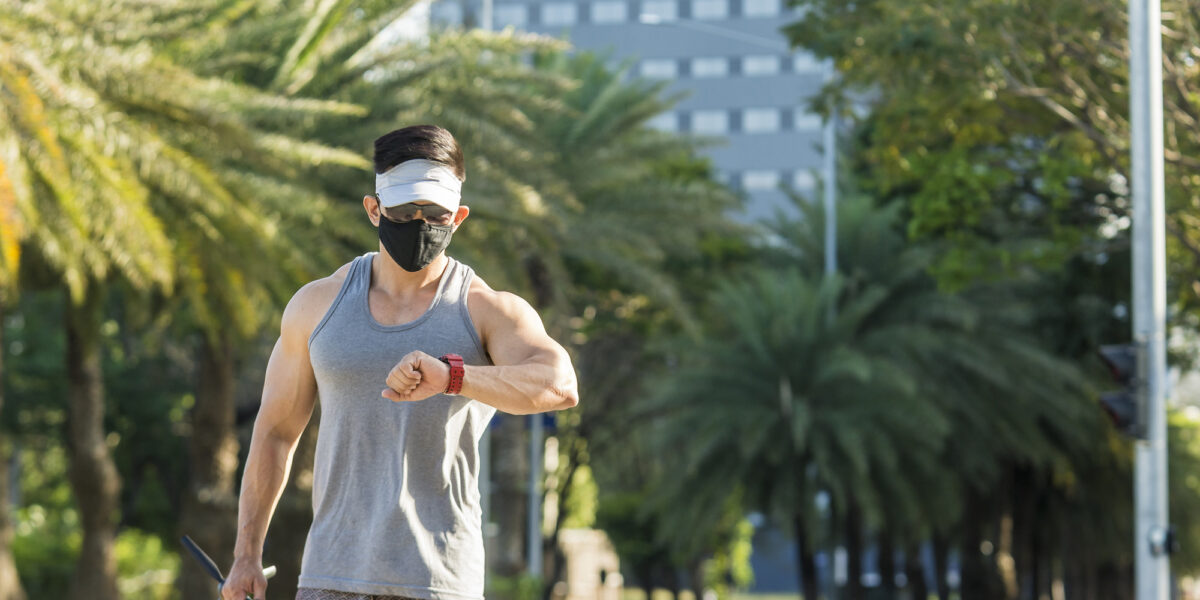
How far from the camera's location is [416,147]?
11.3 feet

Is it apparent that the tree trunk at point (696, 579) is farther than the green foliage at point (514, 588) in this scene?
Yes

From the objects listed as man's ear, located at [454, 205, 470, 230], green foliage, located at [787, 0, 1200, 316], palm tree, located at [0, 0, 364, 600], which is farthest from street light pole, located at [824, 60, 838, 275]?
man's ear, located at [454, 205, 470, 230]

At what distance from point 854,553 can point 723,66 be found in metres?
→ 66.3

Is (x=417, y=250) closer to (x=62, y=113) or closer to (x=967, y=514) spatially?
(x=62, y=113)

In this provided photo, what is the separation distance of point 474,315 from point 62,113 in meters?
7.80

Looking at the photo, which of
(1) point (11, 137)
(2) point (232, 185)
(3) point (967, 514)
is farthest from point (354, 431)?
(3) point (967, 514)

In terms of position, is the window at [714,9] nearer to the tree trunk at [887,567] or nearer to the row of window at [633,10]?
the row of window at [633,10]

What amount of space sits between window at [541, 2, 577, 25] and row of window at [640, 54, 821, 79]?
16.0 ft

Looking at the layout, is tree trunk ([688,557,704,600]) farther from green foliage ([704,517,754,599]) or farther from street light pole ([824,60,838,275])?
street light pole ([824,60,838,275])

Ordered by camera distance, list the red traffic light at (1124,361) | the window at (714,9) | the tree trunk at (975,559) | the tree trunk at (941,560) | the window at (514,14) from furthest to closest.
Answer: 1. the window at (514,14)
2. the window at (714,9)
3. the tree trunk at (941,560)
4. the tree trunk at (975,559)
5. the red traffic light at (1124,361)

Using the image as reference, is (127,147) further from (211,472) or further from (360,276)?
(360,276)

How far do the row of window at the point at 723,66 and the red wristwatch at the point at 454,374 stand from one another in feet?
296

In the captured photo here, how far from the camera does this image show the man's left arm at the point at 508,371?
3.01 meters

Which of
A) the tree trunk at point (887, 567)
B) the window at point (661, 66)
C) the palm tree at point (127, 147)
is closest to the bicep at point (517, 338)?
the palm tree at point (127, 147)
